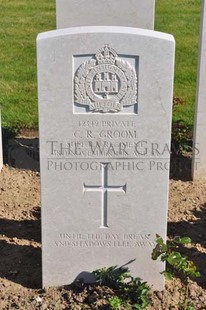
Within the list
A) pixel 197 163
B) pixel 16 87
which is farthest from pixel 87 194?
pixel 16 87

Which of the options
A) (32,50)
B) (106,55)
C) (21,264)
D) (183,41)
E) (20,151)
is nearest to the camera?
(106,55)

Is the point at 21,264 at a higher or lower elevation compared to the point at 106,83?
lower

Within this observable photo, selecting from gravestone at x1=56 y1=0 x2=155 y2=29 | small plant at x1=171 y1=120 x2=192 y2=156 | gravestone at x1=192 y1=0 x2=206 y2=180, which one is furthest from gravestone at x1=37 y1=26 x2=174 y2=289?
gravestone at x1=56 y1=0 x2=155 y2=29

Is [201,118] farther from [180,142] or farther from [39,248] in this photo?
[39,248]

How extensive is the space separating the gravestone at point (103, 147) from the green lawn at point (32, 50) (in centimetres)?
339

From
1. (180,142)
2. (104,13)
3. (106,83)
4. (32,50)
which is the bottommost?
(180,142)

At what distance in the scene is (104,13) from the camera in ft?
22.0

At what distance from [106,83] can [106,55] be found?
7.7 inches

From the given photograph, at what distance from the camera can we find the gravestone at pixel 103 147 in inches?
156

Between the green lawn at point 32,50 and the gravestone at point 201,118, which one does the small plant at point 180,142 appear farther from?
the green lawn at point 32,50

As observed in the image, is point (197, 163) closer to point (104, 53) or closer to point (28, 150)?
point (28, 150)

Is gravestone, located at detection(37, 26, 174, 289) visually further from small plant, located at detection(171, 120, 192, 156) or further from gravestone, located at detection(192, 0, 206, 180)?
small plant, located at detection(171, 120, 192, 156)

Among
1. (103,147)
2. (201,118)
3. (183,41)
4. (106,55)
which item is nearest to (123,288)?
(103,147)

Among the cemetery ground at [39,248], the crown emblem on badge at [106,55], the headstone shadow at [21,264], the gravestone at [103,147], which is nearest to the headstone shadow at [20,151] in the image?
the cemetery ground at [39,248]
